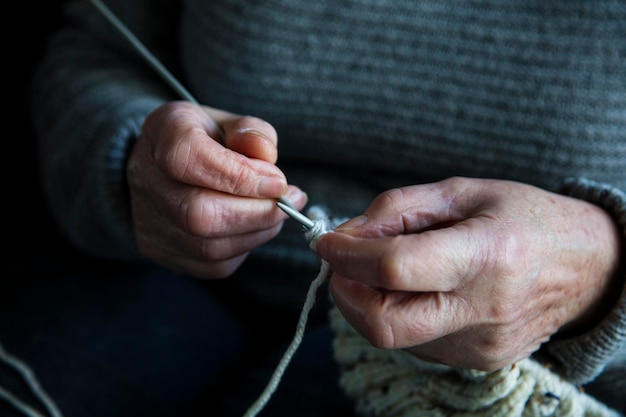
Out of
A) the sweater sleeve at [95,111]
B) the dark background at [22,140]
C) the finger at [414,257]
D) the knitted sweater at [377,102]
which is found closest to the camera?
the finger at [414,257]

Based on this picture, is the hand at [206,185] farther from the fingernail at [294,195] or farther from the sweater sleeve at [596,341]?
the sweater sleeve at [596,341]

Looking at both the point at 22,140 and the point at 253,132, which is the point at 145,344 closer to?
the point at 253,132

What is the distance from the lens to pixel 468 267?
48 cm

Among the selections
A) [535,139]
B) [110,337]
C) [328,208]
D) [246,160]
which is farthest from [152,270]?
[535,139]

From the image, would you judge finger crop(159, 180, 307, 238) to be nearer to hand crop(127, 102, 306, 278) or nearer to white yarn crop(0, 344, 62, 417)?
hand crop(127, 102, 306, 278)

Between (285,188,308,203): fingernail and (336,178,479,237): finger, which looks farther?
(285,188,308,203): fingernail

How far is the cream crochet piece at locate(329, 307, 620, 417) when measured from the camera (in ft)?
1.96

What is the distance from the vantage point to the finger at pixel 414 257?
1.48ft

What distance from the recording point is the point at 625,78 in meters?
0.66

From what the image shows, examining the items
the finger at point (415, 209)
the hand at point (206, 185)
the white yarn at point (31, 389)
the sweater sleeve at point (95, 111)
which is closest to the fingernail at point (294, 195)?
the hand at point (206, 185)

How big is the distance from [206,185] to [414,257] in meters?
0.22

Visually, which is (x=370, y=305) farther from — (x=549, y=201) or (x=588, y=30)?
(x=588, y=30)

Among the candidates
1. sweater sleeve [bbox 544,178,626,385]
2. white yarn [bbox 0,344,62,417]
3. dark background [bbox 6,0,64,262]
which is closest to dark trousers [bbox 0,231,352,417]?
white yarn [bbox 0,344,62,417]

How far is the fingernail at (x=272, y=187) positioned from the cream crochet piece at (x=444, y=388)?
0.68 ft
